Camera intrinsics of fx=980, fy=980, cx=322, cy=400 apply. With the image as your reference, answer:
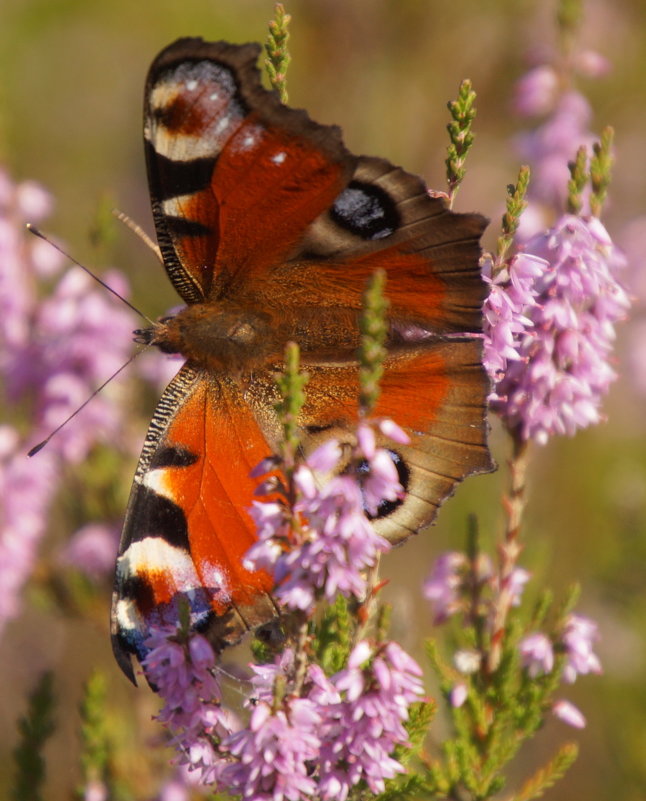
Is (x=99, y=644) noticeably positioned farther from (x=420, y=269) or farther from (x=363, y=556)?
(x=363, y=556)

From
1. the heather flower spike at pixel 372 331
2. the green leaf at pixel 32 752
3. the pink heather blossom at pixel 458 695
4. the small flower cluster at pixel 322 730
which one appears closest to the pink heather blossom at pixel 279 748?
the small flower cluster at pixel 322 730

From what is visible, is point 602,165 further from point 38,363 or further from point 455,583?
point 38,363

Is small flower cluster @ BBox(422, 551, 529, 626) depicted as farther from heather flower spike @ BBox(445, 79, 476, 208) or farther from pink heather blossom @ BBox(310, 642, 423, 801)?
heather flower spike @ BBox(445, 79, 476, 208)

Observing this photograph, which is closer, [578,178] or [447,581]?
[578,178]

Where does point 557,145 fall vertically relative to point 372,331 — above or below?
above

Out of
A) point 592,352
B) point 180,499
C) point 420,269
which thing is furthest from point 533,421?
point 180,499

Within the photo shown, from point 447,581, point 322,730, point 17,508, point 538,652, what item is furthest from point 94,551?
point 322,730

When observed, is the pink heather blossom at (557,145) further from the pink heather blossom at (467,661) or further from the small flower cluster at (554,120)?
the pink heather blossom at (467,661)

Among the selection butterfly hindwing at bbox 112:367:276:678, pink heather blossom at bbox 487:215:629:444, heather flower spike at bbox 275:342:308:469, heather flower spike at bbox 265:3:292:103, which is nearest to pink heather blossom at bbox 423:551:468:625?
pink heather blossom at bbox 487:215:629:444
